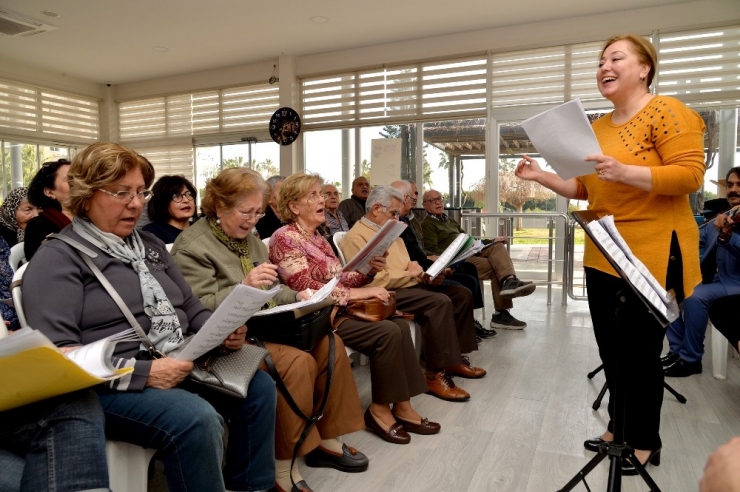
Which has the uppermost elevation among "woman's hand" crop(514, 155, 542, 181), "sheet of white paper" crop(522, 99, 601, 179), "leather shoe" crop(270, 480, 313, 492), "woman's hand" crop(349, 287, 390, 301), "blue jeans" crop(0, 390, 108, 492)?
"sheet of white paper" crop(522, 99, 601, 179)

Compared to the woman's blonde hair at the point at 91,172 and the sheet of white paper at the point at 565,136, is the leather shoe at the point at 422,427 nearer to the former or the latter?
the sheet of white paper at the point at 565,136

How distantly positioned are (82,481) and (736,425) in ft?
→ 8.29

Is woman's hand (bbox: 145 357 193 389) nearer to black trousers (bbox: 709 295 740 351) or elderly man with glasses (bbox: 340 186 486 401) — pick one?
elderly man with glasses (bbox: 340 186 486 401)

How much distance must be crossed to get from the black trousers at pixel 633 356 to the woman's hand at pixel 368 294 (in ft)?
2.77

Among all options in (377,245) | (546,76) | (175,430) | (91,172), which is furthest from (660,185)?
(546,76)

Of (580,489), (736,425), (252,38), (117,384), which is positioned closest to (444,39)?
(252,38)

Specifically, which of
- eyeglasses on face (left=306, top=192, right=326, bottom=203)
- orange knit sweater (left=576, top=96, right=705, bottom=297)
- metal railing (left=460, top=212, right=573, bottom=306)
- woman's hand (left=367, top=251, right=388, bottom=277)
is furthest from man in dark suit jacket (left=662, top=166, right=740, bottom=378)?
eyeglasses on face (left=306, top=192, right=326, bottom=203)

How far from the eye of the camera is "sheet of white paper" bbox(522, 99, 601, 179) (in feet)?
4.63

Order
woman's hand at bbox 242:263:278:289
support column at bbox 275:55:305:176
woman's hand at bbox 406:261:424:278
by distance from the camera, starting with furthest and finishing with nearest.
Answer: support column at bbox 275:55:305:176 < woman's hand at bbox 406:261:424:278 < woman's hand at bbox 242:263:278:289

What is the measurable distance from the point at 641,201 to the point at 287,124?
552 centimetres

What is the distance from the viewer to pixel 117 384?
1230 millimetres

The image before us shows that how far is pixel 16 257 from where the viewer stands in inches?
78.2

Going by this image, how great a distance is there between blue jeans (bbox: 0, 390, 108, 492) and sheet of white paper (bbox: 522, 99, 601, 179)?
1297 millimetres

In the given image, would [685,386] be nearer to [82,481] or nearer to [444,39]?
[82,481]
